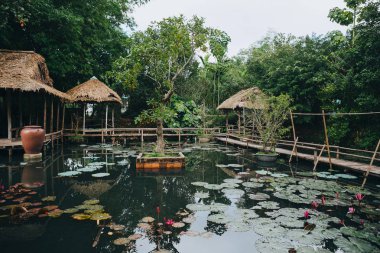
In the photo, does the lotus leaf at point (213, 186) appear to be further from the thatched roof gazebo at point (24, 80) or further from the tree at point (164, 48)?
the thatched roof gazebo at point (24, 80)

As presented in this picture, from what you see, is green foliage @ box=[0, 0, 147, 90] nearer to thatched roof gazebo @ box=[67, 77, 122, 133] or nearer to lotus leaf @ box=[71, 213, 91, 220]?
thatched roof gazebo @ box=[67, 77, 122, 133]

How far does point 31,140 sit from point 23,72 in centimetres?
329

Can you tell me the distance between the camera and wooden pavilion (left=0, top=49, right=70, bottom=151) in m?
11.3

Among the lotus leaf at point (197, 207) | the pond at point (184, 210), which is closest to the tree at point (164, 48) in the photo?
the pond at point (184, 210)

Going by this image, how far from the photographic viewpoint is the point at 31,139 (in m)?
10.8

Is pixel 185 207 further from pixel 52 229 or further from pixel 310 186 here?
pixel 310 186

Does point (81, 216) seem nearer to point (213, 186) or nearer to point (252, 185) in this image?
point (213, 186)

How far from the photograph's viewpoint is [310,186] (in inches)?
290

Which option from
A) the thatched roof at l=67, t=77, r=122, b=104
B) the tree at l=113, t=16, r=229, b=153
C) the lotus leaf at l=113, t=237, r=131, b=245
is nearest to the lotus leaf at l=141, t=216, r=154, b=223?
the lotus leaf at l=113, t=237, r=131, b=245

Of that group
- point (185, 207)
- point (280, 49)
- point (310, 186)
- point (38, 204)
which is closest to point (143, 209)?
point (185, 207)

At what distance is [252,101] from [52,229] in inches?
462

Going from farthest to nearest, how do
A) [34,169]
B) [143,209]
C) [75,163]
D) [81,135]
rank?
[81,135] < [75,163] < [34,169] < [143,209]

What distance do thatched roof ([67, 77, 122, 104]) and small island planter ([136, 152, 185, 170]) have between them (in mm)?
8712

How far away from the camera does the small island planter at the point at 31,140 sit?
35.0ft
